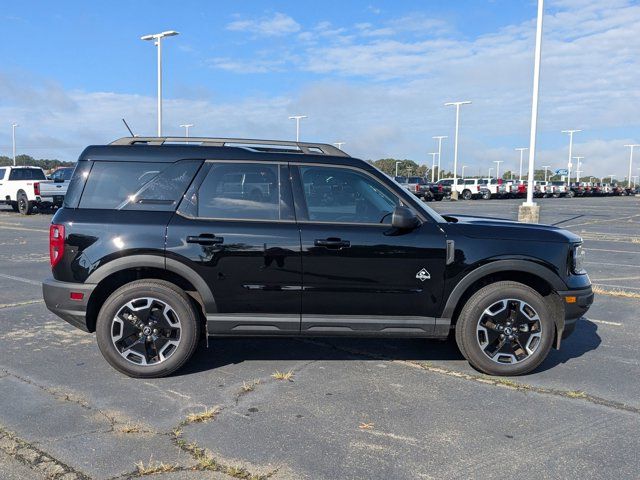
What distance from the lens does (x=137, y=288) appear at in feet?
14.5

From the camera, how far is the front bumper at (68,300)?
4398 millimetres

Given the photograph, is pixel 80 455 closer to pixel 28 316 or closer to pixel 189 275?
pixel 189 275

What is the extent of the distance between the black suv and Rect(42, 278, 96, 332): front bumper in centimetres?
1

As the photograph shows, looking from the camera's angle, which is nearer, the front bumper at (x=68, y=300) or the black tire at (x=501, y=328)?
the front bumper at (x=68, y=300)

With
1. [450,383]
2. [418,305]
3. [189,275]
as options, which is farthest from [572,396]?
[189,275]

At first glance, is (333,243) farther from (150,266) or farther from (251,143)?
(150,266)

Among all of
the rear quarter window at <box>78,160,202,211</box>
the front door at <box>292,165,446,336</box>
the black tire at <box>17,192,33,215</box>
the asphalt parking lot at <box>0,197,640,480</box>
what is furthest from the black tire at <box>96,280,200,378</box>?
the black tire at <box>17,192,33,215</box>

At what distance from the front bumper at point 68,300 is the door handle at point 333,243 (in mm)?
1795

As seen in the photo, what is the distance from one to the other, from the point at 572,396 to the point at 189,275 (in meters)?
3.05

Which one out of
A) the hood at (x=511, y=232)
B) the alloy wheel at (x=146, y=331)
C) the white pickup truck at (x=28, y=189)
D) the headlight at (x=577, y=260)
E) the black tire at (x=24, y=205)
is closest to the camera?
the alloy wheel at (x=146, y=331)

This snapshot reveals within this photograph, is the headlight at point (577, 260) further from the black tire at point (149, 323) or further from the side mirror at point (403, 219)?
the black tire at point (149, 323)

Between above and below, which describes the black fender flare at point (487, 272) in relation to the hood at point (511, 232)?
below

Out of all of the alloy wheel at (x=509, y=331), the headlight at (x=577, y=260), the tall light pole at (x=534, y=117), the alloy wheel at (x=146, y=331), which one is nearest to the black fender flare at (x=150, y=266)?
the alloy wheel at (x=146, y=331)

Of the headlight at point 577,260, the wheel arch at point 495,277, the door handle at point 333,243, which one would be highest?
the door handle at point 333,243
